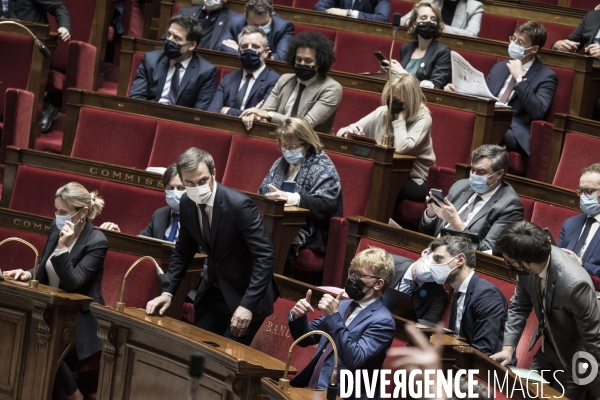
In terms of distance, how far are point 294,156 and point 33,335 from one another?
0.51 metres

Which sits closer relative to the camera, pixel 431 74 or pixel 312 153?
pixel 312 153

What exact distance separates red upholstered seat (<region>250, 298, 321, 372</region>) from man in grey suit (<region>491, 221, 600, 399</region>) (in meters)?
0.29

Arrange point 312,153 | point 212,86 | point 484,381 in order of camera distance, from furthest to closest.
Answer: point 212,86 < point 312,153 < point 484,381

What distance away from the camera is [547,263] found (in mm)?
1169

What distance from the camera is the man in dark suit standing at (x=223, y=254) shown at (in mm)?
1316

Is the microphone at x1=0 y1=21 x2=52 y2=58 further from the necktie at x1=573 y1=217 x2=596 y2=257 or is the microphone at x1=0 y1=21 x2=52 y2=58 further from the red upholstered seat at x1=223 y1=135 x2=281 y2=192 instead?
the necktie at x1=573 y1=217 x2=596 y2=257

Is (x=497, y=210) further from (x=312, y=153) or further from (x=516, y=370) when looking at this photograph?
(x=516, y=370)

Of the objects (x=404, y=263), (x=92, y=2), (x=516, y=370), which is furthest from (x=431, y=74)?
(x=516, y=370)

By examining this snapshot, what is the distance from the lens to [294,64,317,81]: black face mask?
190 centimetres

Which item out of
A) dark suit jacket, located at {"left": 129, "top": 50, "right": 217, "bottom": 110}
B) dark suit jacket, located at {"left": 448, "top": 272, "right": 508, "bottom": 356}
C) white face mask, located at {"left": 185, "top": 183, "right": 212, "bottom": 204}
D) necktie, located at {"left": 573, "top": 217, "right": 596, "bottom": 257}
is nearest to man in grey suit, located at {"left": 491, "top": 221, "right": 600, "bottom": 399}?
dark suit jacket, located at {"left": 448, "top": 272, "right": 508, "bottom": 356}

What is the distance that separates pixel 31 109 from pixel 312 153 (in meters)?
0.72

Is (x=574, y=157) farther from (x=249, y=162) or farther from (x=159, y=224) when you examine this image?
(x=159, y=224)

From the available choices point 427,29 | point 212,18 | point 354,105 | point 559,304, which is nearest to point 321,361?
point 559,304

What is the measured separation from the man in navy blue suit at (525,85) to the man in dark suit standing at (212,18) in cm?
57
